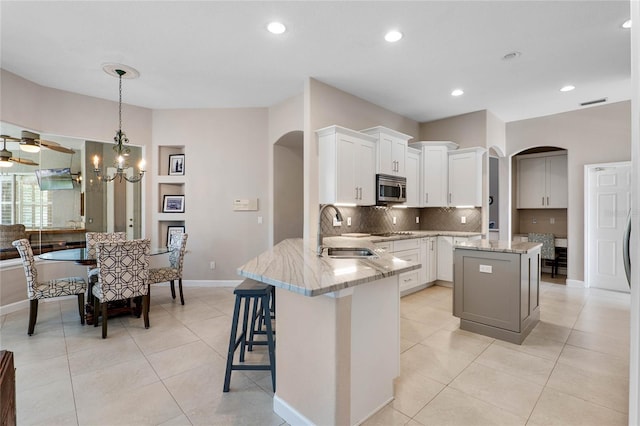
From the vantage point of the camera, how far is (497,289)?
9.85ft

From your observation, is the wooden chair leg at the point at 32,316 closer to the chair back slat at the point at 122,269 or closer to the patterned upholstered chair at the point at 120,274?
the patterned upholstered chair at the point at 120,274

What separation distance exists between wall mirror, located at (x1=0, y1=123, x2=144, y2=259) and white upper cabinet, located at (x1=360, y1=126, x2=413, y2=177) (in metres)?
3.94

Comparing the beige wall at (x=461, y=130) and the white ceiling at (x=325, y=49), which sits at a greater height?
the white ceiling at (x=325, y=49)

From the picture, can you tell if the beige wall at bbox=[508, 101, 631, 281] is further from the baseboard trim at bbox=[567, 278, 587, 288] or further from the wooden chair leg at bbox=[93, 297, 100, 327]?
the wooden chair leg at bbox=[93, 297, 100, 327]

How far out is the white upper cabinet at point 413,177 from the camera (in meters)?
5.00

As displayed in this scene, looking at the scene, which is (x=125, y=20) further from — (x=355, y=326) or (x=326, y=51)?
(x=355, y=326)

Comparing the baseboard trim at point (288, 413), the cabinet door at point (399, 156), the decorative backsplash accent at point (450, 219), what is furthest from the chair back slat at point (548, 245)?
the baseboard trim at point (288, 413)

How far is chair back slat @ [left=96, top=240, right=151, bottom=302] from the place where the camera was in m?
3.00

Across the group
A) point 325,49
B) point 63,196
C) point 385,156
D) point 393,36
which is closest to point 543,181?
point 385,156

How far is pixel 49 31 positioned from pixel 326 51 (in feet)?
8.72

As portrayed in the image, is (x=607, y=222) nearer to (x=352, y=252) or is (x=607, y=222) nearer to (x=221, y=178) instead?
(x=352, y=252)

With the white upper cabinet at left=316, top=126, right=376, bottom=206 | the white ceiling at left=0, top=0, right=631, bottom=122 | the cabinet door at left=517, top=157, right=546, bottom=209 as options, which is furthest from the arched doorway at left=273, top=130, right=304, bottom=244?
the cabinet door at left=517, top=157, right=546, bottom=209

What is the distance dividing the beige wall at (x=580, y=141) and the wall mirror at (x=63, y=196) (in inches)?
283

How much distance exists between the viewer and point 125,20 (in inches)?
106
